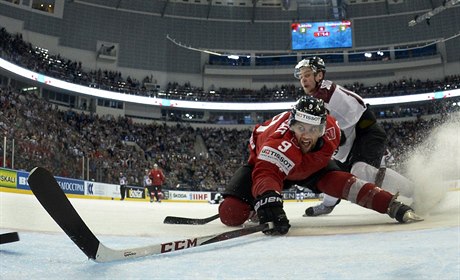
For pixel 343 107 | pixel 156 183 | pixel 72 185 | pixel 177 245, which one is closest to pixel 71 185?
pixel 72 185

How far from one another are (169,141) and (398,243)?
2448 centimetres

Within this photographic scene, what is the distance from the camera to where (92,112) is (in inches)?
1005

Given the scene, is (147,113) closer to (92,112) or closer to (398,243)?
(92,112)

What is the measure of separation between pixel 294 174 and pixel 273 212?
2.28ft

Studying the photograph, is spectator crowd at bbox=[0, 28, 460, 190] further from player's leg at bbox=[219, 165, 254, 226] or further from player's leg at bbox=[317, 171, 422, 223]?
player's leg at bbox=[317, 171, 422, 223]

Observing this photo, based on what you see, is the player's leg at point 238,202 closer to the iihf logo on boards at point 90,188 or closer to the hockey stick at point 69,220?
the hockey stick at point 69,220

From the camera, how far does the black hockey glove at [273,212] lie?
8.79ft

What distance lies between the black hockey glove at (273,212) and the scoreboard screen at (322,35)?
2833cm

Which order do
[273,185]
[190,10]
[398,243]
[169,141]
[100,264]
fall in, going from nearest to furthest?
[100,264], [398,243], [273,185], [169,141], [190,10]

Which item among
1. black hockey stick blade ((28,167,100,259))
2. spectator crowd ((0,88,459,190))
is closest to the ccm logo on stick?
black hockey stick blade ((28,167,100,259))

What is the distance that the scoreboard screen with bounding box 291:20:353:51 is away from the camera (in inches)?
1176

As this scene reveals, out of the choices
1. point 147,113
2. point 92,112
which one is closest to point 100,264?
point 92,112

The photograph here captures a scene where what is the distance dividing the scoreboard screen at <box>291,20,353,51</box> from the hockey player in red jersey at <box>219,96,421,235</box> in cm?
2753

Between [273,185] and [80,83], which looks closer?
[273,185]
